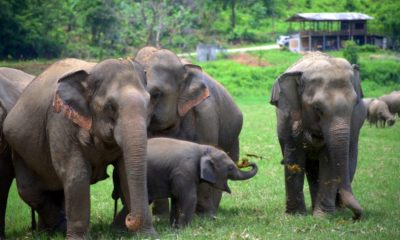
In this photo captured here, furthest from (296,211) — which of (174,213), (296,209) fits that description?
(174,213)

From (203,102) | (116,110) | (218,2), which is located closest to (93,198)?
(203,102)

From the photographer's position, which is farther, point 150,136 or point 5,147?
point 150,136

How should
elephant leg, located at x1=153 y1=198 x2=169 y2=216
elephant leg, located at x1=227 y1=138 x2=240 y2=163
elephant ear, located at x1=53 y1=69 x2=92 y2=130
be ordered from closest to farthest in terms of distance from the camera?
elephant ear, located at x1=53 y1=69 x2=92 y2=130 → elephant leg, located at x1=153 y1=198 x2=169 y2=216 → elephant leg, located at x1=227 y1=138 x2=240 y2=163

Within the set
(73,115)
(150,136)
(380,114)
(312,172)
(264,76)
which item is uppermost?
(73,115)

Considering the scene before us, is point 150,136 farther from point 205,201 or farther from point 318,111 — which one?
point 318,111

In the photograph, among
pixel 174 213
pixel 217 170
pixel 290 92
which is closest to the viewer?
pixel 174 213

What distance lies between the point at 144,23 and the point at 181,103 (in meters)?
49.1

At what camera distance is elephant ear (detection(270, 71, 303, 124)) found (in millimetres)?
10953

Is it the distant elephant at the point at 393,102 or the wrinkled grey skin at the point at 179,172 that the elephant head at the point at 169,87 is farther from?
the distant elephant at the point at 393,102

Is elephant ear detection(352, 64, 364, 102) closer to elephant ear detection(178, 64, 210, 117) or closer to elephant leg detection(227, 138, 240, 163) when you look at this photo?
elephant ear detection(178, 64, 210, 117)

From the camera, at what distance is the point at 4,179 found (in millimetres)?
10328

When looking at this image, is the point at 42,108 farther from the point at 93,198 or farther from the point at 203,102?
the point at 93,198

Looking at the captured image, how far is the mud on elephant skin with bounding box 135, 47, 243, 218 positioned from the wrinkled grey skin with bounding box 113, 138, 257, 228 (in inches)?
18.0

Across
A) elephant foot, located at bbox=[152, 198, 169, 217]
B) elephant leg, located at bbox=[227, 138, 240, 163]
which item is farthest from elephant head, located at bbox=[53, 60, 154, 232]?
elephant leg, located at bbox=[227, 138, 240, 163]
